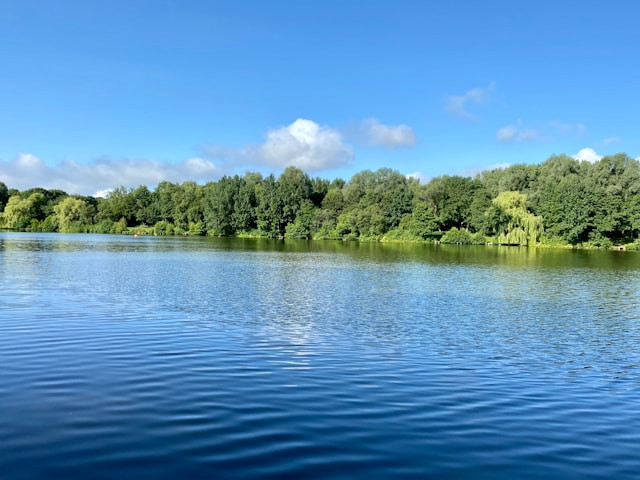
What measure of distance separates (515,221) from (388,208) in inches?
1164

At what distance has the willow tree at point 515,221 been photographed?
96.6 meters

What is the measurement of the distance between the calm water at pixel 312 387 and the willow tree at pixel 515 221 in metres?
76.9

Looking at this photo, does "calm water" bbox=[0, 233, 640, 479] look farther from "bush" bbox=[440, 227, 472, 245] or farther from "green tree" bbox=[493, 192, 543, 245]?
"bush" bbox=[440, 227, 472, 245]

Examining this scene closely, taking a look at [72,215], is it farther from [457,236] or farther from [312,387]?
[312,387]

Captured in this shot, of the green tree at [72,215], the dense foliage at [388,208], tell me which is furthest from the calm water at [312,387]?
the green tree at [72,215]

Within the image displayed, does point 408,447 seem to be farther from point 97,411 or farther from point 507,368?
point 507,368

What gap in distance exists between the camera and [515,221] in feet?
322

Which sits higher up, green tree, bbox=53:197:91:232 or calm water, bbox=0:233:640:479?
green tree, bbox=53:197:91:232

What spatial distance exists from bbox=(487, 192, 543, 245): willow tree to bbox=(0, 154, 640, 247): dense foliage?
0.19 meters

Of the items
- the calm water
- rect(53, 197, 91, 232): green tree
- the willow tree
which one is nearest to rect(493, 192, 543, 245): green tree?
the willow tree

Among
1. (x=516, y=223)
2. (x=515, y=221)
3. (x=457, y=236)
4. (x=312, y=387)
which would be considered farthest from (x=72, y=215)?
(x=312, y=387)

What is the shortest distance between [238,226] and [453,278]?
110m

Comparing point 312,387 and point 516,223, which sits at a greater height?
point 516,223

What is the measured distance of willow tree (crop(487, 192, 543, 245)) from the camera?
96625 millimetres
